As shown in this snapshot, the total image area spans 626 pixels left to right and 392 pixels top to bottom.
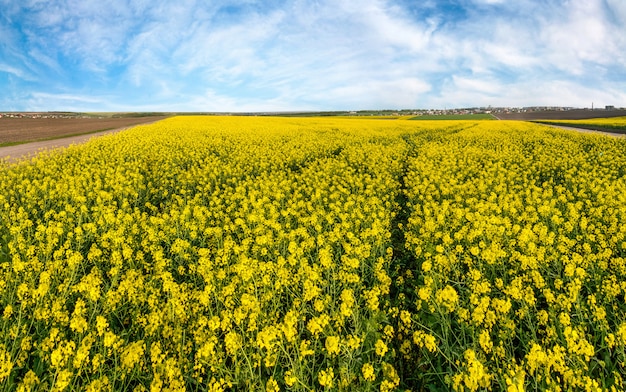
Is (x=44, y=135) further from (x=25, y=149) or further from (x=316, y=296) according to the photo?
(x=316, y=296)

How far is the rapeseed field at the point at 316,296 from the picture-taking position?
11.9 ft

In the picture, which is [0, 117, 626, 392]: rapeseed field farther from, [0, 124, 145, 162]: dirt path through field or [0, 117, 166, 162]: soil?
[0, 124, 145, 162]: dirt path through field

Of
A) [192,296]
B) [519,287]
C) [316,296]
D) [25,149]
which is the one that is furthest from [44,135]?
[519,287]

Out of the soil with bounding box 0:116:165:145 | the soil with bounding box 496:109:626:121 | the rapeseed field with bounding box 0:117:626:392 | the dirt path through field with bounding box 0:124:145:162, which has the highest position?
the soil with bounding box 496:109:626:121

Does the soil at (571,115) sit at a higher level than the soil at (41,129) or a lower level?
higher

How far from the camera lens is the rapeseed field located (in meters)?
3.64

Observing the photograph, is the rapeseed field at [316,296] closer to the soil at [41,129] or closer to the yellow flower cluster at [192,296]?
the yellow flower cluster at [192,296]

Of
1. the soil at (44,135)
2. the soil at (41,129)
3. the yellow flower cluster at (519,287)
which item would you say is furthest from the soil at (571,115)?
the soil at (41,129)

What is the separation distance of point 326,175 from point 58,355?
9486mm

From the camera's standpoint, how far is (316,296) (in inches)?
194

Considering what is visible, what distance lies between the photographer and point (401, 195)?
11766 millimetres

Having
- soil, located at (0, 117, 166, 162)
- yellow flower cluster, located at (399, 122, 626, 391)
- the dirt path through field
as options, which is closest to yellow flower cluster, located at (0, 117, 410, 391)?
yellow flower cluster, located at (399, 122, 626, 391)

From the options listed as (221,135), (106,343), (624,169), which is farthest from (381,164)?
(221,135)

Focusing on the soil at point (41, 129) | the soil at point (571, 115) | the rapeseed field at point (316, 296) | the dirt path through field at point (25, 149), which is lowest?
the rapeseed field at point (316, 296)
